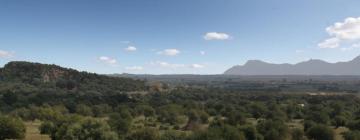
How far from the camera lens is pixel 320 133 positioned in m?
68.1

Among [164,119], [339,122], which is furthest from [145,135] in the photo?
[339,122]

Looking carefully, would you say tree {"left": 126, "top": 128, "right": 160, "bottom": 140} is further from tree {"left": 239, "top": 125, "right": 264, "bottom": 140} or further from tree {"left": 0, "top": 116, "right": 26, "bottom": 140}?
tree {"left": 0, "top": 116, "right": 26, "bottom": 140}

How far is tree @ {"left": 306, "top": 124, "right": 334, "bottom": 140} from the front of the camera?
6744cm

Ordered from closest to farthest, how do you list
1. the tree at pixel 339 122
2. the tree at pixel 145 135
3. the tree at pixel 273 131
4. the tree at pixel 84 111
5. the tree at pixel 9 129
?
the tree at pixel 145 135, the tree at pixel 9 129, the tree at pixel 273 131, the tree at pixel 339 122, the tree at pixel 84 111

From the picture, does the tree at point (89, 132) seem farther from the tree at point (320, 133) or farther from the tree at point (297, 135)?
the tree at point (320, 133)

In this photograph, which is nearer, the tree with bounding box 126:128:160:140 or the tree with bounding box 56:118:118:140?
the tree with bounding box 56:118:118:140

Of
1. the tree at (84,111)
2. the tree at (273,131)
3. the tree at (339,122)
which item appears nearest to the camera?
the tree at (273,131)

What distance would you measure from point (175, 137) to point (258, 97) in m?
110

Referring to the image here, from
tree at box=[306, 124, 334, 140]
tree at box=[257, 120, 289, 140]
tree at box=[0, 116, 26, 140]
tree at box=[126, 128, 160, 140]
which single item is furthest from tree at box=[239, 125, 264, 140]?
tree at box=[0, 116, 26, 140]

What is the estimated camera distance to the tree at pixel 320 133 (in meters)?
67.4

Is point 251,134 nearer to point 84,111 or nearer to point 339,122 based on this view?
point 339,122

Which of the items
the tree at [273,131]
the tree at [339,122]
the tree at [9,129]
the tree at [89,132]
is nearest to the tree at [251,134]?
the tree at [273,131]

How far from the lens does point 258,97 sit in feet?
533

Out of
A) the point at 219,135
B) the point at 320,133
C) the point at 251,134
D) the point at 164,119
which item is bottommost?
the point at 164,119
